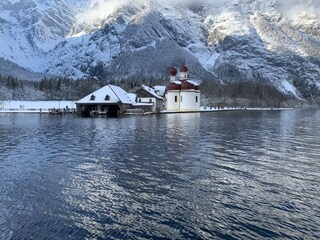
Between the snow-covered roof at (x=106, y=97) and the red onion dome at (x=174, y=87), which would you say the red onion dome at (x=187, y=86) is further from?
the snow-covered roof at (x=106, y=97)

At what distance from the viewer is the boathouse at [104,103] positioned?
10216 cm

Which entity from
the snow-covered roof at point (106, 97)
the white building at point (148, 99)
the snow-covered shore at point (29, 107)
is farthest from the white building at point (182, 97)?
the snow-covered shore at point (29, 107)

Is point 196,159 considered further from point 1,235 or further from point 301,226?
point 1,235

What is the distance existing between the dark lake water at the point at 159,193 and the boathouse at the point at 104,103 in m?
69.3

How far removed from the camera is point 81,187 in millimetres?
20016

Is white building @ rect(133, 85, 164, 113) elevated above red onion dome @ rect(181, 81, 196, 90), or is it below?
below

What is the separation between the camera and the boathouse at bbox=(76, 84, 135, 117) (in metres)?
102

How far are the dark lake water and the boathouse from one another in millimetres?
69283

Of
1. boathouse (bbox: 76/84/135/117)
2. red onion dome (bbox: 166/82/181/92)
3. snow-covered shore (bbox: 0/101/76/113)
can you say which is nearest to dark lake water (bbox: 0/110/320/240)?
boathouse (bbox: 76/84/135/117)

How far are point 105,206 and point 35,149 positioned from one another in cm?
1851

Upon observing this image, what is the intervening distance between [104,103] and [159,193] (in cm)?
8459

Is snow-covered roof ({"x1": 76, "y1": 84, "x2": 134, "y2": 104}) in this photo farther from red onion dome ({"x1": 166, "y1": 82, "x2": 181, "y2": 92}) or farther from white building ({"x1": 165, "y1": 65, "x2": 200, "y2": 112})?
red onion dome ({"x1": 166, "y1": 82, "x2": 181, "y2": 92})

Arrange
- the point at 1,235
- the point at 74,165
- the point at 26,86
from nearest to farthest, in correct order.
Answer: the point at 1,235, the point at 74,165, the point at 26,86

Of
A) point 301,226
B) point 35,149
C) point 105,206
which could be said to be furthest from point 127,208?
point 35,149
